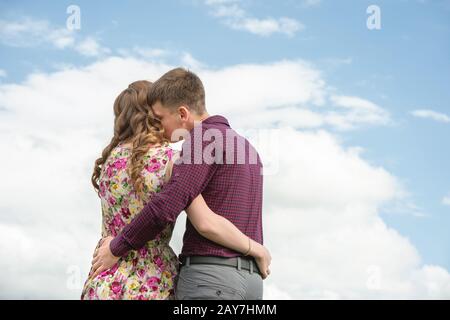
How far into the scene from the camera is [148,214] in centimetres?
389

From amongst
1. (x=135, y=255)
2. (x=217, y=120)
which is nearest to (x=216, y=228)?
(x=135, y=255)

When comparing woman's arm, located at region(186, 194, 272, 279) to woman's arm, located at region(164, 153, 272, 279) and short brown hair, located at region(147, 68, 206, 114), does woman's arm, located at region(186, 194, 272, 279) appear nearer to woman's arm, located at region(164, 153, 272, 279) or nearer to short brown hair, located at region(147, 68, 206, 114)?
woman's arm, located at region(164, 153, 272, 279)

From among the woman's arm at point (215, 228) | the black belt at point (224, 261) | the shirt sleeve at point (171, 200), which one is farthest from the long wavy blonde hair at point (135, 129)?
the black belt at point (224, 261)

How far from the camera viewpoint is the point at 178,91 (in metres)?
4.20

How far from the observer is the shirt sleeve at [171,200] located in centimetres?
386

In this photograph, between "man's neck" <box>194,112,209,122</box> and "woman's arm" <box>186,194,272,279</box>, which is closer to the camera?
"woman's arm" <box>186,194,272,279</box>

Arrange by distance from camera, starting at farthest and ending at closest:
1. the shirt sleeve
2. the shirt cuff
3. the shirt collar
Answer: the shirt collar → the shirt cuff → the shirt sleeve

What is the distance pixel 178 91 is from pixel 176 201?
0.70 metres

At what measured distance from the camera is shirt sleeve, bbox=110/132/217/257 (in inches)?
152

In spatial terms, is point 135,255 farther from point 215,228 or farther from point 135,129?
point 135,129

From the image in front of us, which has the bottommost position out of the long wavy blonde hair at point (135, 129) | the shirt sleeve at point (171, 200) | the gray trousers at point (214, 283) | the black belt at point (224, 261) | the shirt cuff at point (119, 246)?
the gray trousers at point (214, 283)

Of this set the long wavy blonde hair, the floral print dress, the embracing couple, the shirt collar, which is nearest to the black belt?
the embracing couple

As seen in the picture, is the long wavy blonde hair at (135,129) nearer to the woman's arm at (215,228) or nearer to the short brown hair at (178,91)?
the short brown hair at (178,91)
